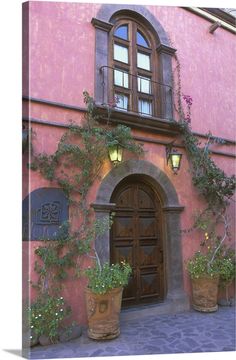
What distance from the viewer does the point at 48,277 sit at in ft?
13.8

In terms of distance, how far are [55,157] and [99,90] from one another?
4.63 feet

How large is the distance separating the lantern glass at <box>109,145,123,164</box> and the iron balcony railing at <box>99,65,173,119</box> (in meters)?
0.73

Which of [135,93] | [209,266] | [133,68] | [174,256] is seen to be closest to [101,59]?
[133,68]

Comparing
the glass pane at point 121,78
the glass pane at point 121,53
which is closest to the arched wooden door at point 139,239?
the glass pane at point 121,78

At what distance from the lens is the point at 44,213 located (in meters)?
4.32

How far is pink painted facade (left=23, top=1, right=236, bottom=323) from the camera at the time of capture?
446cm

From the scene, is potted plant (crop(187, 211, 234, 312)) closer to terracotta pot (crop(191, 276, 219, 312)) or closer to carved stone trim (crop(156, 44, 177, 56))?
terracotta pot (crop(191, 276, 219, 312))

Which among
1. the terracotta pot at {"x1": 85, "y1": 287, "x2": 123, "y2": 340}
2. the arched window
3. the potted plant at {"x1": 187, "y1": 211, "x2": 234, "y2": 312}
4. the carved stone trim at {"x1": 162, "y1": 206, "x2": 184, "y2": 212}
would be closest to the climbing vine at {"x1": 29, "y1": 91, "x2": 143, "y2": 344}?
the terracotta pot at {"x1": 85, "y1": 287, "x2": 123, "y2": 340}

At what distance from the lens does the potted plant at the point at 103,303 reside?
3.99 metres

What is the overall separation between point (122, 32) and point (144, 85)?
1.02 meters

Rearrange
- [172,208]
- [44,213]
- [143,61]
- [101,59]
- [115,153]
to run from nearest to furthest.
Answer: [44,213] < [115,153] < [101,59] < [172,208] < [143,61]

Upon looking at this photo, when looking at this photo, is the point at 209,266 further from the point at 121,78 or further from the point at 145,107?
the point at 121,78
